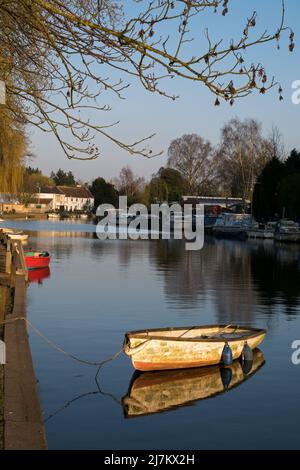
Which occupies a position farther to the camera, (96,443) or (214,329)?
(214,329)

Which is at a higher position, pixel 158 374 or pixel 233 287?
pixel 158 374

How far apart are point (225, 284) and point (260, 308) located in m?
9.70

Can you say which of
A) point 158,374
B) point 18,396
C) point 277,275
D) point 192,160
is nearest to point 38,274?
point 277,275

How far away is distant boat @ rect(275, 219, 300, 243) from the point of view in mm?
82938

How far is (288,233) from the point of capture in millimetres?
82812

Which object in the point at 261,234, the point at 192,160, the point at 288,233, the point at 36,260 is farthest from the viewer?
the point at 192,160

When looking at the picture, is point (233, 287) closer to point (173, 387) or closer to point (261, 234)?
point (173, 387)

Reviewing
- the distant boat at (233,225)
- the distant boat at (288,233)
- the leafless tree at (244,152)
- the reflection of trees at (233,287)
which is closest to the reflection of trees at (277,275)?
the reflection of trees at (233,287)

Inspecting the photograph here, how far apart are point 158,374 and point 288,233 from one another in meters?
67.6

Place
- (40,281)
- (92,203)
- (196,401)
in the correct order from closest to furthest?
(196,401), (40,281), (92,203)

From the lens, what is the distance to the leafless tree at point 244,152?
11685 centimetres

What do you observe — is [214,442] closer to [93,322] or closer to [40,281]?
[93,322]

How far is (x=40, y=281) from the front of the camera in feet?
123
